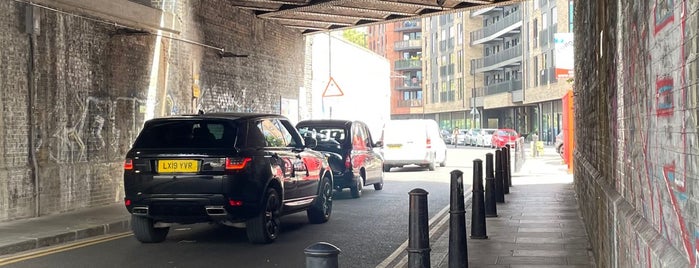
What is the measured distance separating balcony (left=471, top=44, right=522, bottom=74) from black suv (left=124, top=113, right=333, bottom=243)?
53438 mm

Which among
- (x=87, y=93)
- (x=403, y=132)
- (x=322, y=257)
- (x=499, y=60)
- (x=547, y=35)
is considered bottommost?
(x=322, y=257)

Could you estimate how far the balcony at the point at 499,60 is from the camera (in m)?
61.5

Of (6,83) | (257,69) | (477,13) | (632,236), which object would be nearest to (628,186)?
(632,236)

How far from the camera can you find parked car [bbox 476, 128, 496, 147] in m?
54.2

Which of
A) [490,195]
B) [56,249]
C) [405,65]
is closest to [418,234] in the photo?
[56,249]

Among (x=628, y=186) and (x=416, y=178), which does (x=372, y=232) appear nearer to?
(x=628, y=186)

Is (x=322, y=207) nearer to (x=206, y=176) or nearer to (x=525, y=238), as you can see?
(x=206, y=176)

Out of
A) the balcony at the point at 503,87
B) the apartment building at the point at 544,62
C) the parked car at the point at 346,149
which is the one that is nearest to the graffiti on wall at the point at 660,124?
the parked car at the point at 346,149

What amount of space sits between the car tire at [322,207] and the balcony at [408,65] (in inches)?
3732

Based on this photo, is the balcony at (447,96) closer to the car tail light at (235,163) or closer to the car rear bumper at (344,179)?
the car rear bumper at (344,179)

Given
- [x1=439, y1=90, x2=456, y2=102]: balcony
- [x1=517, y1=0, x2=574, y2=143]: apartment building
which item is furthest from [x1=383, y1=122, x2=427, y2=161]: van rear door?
[x1=439, y1=90, x2=456, y2=102]: balcony

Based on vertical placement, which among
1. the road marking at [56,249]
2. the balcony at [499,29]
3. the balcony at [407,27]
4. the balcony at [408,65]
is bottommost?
the road marking at [56,249]

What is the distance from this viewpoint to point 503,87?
214 feet

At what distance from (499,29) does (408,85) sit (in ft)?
134
